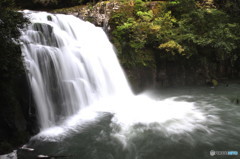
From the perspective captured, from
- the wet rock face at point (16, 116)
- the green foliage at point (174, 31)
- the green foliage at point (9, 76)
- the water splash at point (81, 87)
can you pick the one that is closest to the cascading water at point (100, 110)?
the water splash at point (81, 87)

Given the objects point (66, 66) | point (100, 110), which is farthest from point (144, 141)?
point (66, 66)


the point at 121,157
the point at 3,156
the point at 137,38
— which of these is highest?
the point at 137,38

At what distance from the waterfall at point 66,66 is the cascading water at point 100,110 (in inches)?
1.3

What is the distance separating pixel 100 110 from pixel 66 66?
2213 mm

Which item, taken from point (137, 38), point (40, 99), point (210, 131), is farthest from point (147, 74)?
point (40, 99)

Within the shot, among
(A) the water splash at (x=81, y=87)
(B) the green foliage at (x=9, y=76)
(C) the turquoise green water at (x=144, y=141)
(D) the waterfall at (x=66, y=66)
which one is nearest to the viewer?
(B) the green foliage at (x=9, y=76)

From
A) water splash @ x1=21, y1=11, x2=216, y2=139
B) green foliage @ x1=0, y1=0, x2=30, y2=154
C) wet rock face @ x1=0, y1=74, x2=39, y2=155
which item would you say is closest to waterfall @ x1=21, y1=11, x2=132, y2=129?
water splash @ x1=21, y1=11, x2=216, y2=139

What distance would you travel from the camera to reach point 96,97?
8305 mm

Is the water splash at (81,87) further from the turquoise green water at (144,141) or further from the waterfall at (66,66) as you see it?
the turquoise green water at (144,141)

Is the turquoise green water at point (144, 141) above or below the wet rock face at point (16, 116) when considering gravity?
below

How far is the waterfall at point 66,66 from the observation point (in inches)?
246

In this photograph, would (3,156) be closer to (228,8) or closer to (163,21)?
(163,21)

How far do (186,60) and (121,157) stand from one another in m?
7.72

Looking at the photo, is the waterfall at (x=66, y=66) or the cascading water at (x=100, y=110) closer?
the cascading water at (x=100, y=110)
